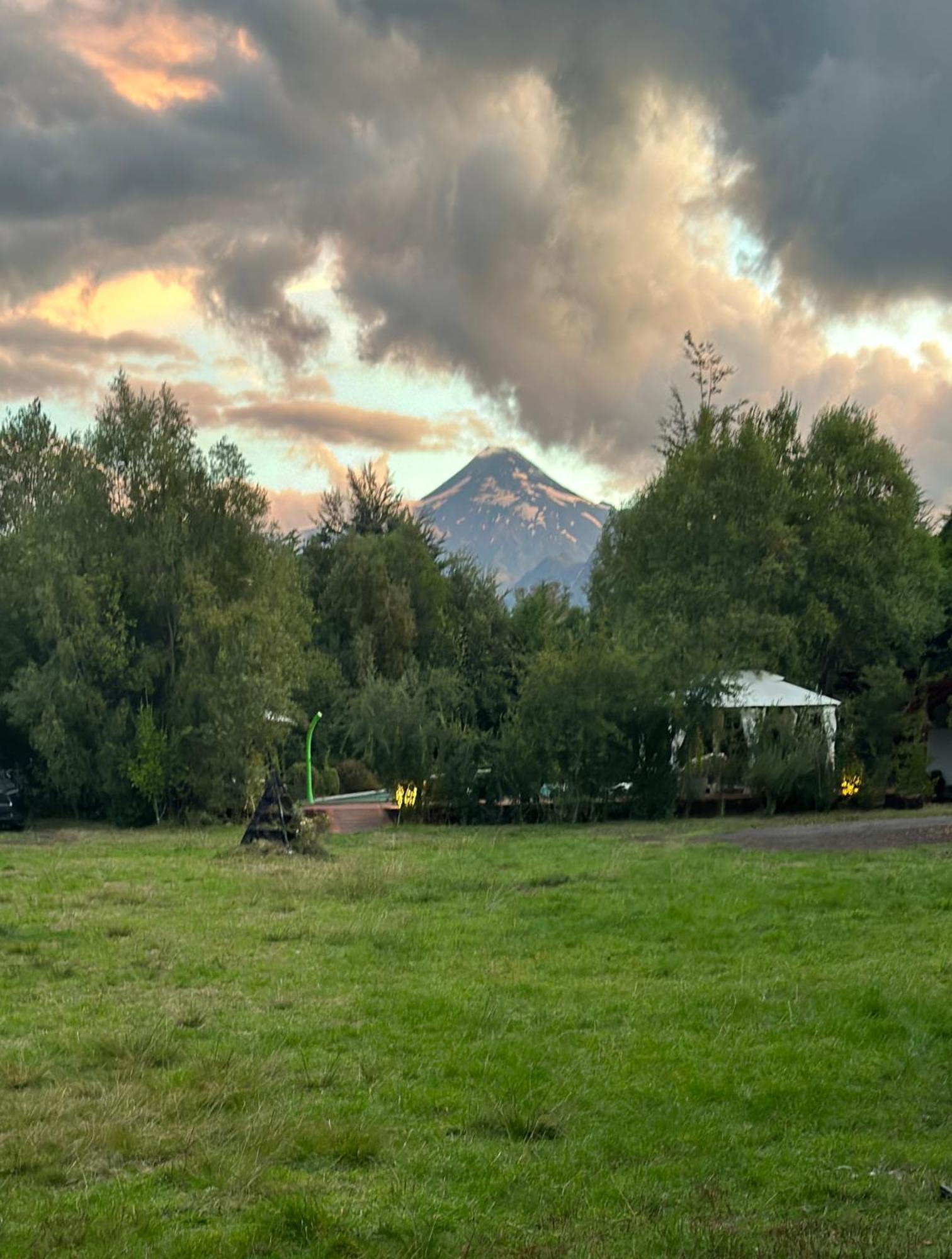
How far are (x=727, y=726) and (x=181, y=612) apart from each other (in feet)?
43.3

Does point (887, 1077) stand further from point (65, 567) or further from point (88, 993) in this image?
point (65, 567)

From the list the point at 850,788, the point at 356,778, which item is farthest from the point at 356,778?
the point at 850,788

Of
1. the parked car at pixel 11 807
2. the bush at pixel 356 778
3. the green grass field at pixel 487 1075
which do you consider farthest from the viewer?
the bush at pixel 356 778

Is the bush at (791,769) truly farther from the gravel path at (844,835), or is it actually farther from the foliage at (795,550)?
the foliage at (795,550)

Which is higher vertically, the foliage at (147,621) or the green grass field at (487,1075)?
the foliage at (147,621)

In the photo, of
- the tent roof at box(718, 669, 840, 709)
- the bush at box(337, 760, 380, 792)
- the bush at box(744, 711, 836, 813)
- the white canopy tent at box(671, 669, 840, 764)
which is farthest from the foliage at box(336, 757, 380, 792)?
the bush at box(744, 711, 836, 813)

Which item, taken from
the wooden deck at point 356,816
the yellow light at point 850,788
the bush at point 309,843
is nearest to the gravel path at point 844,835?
the yellow light at point 850,788

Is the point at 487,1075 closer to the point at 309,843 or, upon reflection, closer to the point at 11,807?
the point at 309,843

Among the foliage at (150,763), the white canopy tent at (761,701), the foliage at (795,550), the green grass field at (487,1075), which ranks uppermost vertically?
the foliage at (795,550)

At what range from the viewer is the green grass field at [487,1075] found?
16.3ft

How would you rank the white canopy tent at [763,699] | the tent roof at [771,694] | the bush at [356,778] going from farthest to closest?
the bush at [356,778] < the tent roof at [771,694] < the white canopy tent at [763,699]

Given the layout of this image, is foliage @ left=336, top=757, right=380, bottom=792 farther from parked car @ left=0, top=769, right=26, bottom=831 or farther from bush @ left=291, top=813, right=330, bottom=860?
bush @ left=291, top=813, right=330, bottom=860

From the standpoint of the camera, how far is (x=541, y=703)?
2761cm

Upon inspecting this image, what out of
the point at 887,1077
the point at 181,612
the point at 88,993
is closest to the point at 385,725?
the point at 181,612
